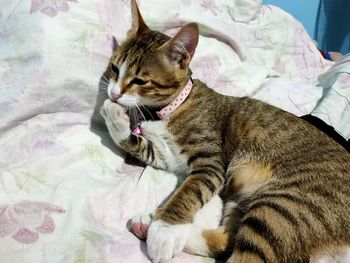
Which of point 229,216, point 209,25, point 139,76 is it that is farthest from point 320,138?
point 209,25

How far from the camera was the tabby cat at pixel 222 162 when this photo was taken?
45.5 inches

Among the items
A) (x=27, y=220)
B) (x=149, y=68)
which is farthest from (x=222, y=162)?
(x=27, y=220)

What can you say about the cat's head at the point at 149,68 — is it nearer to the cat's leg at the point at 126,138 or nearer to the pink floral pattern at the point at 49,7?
the cat's leg at the point at 126,138

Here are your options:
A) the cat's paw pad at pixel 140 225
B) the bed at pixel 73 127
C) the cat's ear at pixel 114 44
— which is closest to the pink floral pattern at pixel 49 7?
the bed at pixel 73 127

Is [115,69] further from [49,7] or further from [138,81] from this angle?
[49,7]

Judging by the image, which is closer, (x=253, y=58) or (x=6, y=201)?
(x=6, y=201)

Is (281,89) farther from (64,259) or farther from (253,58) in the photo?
(64,259)

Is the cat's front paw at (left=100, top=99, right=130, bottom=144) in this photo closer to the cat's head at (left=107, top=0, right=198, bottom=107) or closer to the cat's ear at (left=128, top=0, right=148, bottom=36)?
the cat's head at (left=107, top=0, right=198, bottom=107)

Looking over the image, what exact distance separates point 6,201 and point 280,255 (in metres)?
0.79

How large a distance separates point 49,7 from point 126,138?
0.55m

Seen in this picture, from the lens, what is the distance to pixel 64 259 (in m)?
1.09

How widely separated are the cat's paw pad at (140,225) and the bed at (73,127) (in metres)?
0.02

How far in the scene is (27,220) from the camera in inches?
46.8

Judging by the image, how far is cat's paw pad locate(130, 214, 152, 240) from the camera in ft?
4.09
